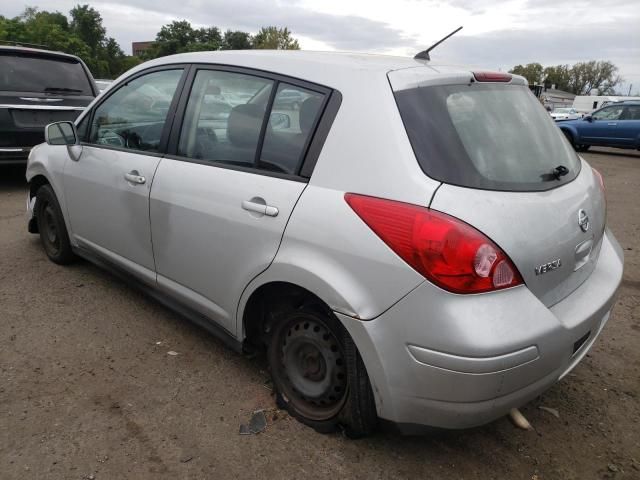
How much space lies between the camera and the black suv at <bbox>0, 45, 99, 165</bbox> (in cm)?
671

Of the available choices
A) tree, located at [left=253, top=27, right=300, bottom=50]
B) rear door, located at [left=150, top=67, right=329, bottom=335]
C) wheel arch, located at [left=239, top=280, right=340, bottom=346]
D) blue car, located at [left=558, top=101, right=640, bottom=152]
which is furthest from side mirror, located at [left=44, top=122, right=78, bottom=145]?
tree, located at [left=253, top=27, right=300, bottom=50]

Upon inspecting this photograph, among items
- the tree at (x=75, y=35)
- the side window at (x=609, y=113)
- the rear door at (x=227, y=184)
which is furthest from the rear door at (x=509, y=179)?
the tree at (x=75, y=35)

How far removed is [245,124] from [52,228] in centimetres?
259

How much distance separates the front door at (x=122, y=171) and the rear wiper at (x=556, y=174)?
2058 millimetres

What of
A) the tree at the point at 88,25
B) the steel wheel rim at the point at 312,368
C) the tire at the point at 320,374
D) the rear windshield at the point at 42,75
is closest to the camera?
the tire at the point at 320,374

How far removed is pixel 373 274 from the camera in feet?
A: 6.56

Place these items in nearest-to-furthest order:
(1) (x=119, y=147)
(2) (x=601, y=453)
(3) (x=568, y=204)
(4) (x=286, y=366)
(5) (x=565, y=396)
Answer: (3) (x=568, y=204) → (2) (x=601, y=453) → (4) (x=286, y=366) → (5) (x=565, y=396) → (1) (x=119, y=147)

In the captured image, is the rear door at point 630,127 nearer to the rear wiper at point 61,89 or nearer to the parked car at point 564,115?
the parked car at point 564,115

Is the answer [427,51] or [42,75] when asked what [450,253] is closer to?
[427,51]

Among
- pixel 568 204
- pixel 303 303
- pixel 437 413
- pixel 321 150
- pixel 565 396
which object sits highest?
pixel 321 150

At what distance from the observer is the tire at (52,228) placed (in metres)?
4.15

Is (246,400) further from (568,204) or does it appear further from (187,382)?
(568,204)

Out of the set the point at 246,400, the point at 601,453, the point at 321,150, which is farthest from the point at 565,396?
the point at 321,150

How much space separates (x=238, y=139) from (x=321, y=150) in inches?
23.1
